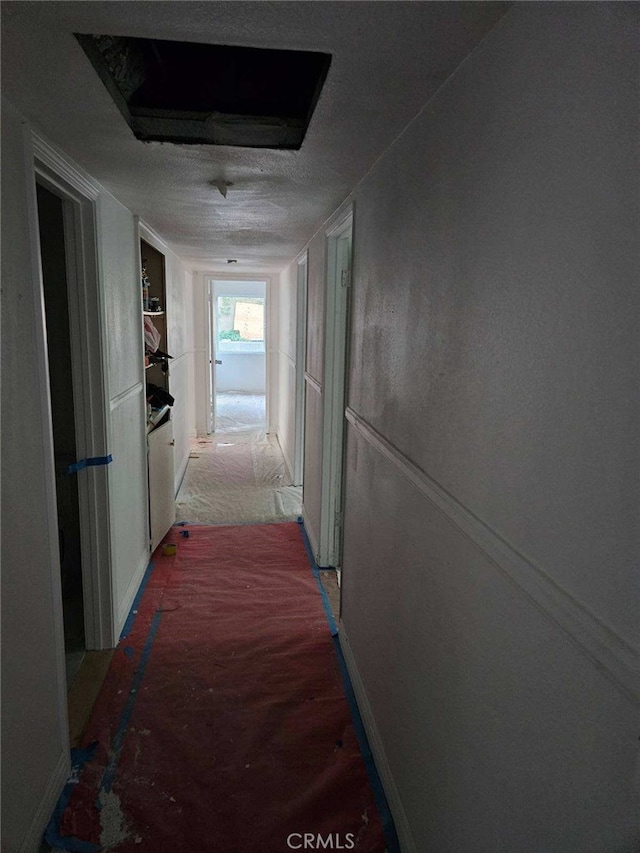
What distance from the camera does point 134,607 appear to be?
2.94m

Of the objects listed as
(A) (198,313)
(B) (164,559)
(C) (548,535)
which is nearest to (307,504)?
(B) (164,559)

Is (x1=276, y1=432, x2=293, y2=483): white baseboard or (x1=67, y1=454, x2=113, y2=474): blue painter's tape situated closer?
(x1=67, y1=454, x2=113, y2=474): blue painter's tape

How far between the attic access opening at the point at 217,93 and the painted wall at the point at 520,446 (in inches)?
15.1

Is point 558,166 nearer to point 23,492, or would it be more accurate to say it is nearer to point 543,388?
point 543,388

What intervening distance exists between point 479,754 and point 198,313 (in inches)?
249

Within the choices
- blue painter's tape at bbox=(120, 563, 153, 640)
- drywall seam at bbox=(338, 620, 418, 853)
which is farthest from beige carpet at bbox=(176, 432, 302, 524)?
drywall seam at bbox=(338, 620, 418, 853)

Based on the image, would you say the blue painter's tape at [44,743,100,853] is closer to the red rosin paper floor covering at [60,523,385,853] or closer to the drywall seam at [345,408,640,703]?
the red rosin paper floor covering at [60,523,385,853]

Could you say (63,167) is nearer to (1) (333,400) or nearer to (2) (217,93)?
(2) (217,93)

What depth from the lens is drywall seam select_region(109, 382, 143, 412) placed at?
8.52 feet

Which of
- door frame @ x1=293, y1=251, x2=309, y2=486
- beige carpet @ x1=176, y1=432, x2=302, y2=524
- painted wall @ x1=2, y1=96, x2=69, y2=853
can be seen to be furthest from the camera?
door frame @ x1=293, y1=251, x2=309, y2=486

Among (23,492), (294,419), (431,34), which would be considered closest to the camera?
(431,34)

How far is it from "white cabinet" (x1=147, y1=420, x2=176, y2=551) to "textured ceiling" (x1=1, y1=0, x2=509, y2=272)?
62.1 inches

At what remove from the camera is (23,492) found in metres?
1.47
